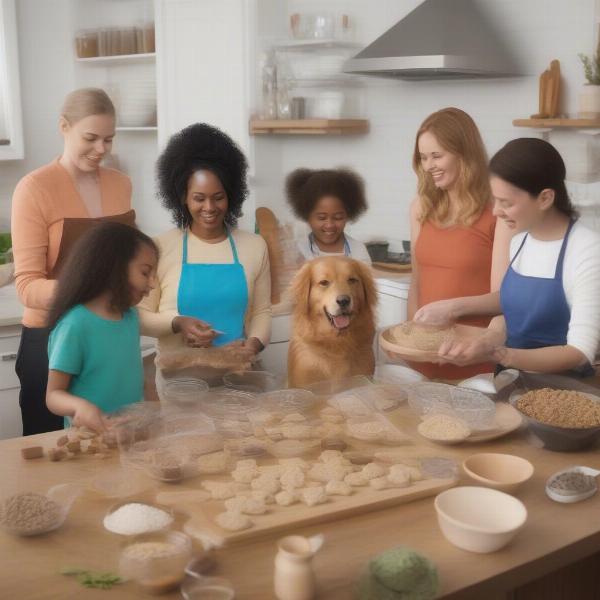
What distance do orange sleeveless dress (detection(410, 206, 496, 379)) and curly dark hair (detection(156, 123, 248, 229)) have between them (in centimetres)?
55

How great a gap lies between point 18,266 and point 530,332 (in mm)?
1348

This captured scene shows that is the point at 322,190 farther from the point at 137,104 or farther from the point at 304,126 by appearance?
the point at 137,104

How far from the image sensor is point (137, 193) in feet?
15.2

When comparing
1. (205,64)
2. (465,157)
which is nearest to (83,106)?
(465,157)

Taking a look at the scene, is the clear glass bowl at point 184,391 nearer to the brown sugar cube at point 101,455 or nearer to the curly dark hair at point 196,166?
the brown sugar cube at point 101,455

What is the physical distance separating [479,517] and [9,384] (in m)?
2.14

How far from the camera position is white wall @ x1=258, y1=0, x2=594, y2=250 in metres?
3.38

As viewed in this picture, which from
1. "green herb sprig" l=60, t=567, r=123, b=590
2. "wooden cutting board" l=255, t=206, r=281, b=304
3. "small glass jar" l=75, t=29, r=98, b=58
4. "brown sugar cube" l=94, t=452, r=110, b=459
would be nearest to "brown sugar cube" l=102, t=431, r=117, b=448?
"brown sugar cube" l=94, t=452, r=110, b=459

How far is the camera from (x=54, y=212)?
87.4 inches

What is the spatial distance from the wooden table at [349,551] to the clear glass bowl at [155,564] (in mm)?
22

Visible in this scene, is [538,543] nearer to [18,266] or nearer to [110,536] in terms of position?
[110,536]

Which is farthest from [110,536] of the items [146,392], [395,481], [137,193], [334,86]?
[137,193]

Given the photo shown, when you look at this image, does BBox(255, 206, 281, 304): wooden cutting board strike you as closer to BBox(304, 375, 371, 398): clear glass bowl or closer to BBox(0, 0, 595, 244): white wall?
BBox(304, 375, 371, 398): clear glass bowl

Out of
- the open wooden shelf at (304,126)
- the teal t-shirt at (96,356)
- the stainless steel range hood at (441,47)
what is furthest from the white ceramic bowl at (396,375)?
the open wooden shelf at (304,126)
